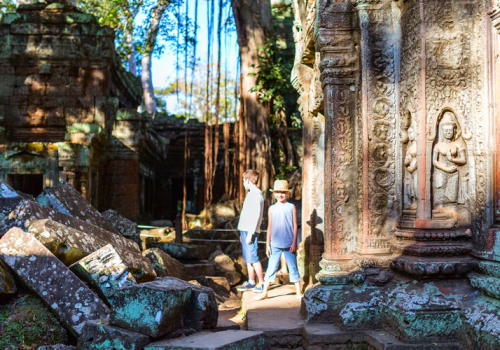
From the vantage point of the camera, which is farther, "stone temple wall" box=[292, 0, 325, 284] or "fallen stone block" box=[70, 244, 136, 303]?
"stone temple wall" box=[292, 0, 325, 284]

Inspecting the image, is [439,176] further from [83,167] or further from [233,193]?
[83,167]

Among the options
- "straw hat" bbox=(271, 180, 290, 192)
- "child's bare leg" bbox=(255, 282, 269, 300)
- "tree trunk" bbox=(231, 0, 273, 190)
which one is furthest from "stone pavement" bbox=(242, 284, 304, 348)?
"tree trunk" bbox=(231, 0, 273, 190)

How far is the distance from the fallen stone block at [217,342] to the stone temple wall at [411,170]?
3.09ft

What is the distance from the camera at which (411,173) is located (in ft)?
14.8

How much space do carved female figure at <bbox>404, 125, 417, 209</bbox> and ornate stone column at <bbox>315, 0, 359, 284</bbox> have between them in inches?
21.9

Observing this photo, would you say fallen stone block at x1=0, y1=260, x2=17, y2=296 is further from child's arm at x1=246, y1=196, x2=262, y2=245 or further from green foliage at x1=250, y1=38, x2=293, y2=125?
green foliage at x1=250, y1=38, x2=293, y2=125

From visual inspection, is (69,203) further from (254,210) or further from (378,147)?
(378,147)

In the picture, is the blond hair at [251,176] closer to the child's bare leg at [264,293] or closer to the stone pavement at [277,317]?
the child's bare leg at [264,293]

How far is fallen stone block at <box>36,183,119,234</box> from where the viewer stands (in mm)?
6242

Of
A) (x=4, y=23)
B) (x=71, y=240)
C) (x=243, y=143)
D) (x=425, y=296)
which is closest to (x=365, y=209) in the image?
(x=425, y=296)

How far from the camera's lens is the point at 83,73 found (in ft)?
49.9

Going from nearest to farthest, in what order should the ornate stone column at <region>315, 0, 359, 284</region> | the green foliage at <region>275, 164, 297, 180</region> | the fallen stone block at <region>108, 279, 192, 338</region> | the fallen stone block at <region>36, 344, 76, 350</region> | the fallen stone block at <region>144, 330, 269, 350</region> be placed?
1. the fallen stone block at <region>144, 330, 269, 350</region>
2. the fallen stone block at <region>108, 279, 192, 338</region>
3. the fallen stone block at <region>36, 344, 76, 350</region>
4. the ornate stone column at <region>315, 0, 359, 284</region>
5. the green foliage at <region>275, 164, 297, 180</region>

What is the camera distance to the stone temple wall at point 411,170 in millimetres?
3957

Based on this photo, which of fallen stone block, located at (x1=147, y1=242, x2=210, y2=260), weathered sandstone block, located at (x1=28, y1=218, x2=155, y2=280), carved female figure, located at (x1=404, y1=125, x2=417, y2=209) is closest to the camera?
carved female figure, located at (x1=404, y1=125, x2=417, y2=209)
